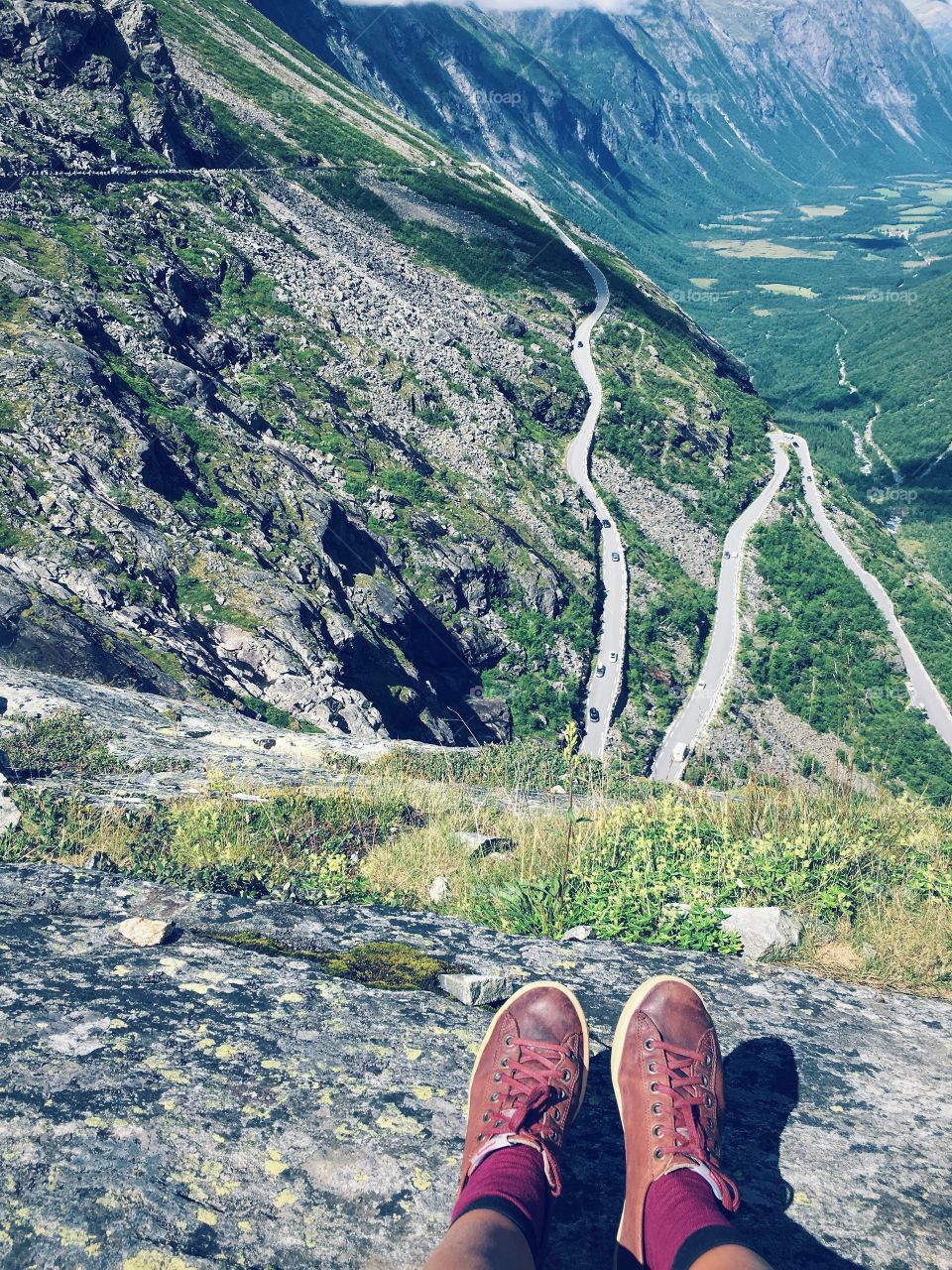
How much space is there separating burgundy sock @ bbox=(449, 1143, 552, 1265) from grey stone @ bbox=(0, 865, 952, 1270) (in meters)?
0.27

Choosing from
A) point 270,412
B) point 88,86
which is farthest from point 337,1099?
point 88,86

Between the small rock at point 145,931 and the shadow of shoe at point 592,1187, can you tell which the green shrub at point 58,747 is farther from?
the shadow of shoe at point 592,1187

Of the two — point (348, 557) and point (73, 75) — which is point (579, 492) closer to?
point (348, 557)

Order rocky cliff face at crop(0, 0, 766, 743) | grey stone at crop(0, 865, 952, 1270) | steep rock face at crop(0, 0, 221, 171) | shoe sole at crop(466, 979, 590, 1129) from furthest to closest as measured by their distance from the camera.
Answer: steep rock face at crop(0, 0, 221, 171)
rocky cliff face at crop(0, 0, 766, 743)
shoe sole at crop(466, 979, 590, 1129)
grey stone at crop(0, 865, 952, 1270)

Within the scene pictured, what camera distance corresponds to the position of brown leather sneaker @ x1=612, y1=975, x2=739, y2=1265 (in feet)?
13.0

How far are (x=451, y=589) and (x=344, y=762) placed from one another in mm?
43287

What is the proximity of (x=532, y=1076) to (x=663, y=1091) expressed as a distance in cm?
66

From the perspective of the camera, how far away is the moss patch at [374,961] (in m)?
5.68

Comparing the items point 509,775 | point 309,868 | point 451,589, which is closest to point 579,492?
point 451,589

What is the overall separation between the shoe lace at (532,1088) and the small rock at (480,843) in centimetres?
343

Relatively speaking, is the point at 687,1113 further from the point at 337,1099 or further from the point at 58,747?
the point at 58,747

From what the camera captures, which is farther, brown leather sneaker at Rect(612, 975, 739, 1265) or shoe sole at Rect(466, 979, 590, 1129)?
shoe sole at Rect(466, 979, 590, 1129)

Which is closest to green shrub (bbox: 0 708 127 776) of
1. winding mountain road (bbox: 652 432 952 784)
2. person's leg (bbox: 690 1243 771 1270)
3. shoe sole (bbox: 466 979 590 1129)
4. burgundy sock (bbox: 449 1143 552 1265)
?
shoe sole (bbox: 466 979 590 1129)

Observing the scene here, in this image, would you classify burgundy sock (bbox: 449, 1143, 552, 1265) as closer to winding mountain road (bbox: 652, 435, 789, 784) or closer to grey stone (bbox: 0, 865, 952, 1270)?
grey stone (bbox: 0, 865, 952, 1270)
